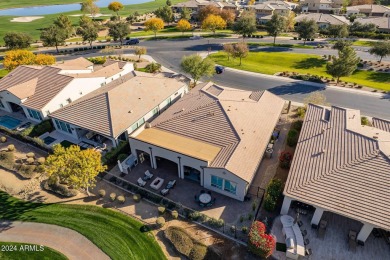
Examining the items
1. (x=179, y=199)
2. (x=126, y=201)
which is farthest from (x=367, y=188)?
(x=126, y=201)

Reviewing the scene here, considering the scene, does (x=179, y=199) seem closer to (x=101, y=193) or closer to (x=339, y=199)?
(x=101, y=193)

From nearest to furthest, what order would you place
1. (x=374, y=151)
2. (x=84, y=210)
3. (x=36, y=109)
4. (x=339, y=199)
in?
(x=339, y=199) < (x=374, y=151) < (x=84, y=210) < (x=36, y=109)

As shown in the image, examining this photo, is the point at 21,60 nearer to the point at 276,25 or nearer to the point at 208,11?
the point at 276,25

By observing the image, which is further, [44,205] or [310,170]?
[44,205]

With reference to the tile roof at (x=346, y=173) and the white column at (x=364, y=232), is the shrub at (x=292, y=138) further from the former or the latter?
the white column at (x=364, y=232)

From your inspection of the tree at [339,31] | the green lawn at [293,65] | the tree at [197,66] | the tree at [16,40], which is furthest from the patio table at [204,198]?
the tree at [339,31]
